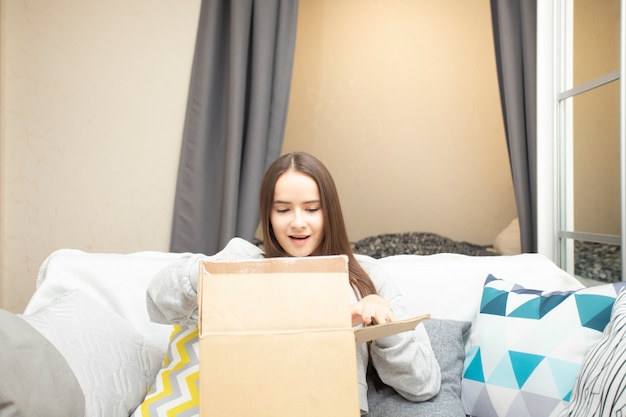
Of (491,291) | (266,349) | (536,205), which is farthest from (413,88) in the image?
(266,349)

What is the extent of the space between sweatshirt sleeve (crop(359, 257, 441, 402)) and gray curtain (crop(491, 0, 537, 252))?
1.23 metres

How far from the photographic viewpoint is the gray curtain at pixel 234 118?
2223 mm

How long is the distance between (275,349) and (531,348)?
694 millimetres

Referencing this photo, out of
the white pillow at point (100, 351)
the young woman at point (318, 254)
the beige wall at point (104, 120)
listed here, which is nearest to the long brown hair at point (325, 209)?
the young woman at point (318, 254)

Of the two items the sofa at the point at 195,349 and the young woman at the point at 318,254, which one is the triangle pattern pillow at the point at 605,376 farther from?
Result: the young woman at the point at 318,254

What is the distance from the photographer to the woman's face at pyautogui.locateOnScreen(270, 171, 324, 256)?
123 cm

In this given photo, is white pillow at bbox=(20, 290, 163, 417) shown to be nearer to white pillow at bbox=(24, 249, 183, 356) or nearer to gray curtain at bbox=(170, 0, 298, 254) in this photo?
white pillow at bbox=(24, 249, 183, 356)

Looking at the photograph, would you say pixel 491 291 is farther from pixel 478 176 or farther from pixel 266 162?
pixel 478 176

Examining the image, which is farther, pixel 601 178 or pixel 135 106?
pixel 135 106

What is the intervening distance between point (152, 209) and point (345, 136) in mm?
1582

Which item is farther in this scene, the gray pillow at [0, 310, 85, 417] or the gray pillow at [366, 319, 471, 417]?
the gray pillow at [366, 319, 471, 417]

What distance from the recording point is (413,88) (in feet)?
11.5

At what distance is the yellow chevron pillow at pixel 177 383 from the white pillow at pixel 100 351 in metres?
0.05

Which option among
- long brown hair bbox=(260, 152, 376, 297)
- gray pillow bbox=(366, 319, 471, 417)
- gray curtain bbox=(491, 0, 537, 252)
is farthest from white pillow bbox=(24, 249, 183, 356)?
gray curtain bbox=(491, 0, 537, 252)
